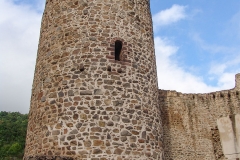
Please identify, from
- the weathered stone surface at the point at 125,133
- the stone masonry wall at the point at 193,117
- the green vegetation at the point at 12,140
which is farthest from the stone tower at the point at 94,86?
the green vegetation at the point at 12,140

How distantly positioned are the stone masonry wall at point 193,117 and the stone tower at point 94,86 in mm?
9300

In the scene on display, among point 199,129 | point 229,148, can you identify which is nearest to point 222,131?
point 229,148

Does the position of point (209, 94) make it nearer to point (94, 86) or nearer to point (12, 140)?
point (94, 86)

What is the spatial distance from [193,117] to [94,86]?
12093 mm

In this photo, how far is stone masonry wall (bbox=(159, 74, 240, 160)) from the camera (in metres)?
17.0

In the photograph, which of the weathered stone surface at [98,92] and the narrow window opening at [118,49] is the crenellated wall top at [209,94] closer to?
the narrow window opening at [118,49]

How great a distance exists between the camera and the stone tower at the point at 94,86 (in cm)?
680

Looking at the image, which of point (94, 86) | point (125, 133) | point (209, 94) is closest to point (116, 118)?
point (125, 133)

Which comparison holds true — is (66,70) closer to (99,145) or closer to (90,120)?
(90,120)

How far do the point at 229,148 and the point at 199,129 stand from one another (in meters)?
6.05

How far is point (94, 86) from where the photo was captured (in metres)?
7.18

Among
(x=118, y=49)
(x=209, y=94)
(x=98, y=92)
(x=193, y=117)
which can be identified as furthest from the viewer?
(x=209, y=94)

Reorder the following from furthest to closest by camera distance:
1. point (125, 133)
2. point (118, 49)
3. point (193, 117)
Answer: point (193, 117) < point (118, 49) < point (125, 133)

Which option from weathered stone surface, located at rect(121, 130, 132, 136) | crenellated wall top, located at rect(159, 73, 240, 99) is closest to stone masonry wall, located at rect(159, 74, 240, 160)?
crenellated wall top, located at rect(159, 73, 240, 99)
